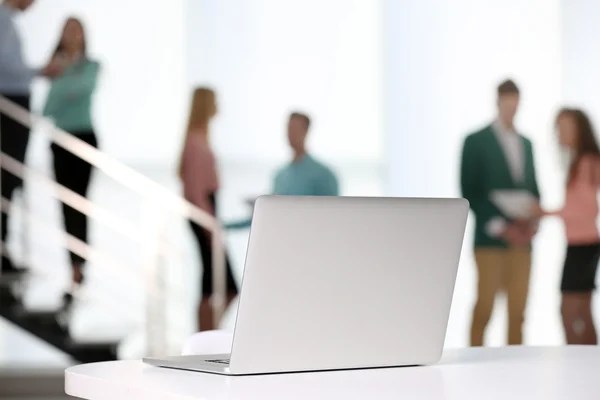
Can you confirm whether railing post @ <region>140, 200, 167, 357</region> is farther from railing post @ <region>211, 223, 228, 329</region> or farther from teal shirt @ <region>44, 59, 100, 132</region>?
teal shirt @ <region>44, 59, 100, 132</region>

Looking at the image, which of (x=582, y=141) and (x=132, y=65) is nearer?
(x=582, y=141)

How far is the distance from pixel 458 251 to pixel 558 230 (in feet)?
13.3

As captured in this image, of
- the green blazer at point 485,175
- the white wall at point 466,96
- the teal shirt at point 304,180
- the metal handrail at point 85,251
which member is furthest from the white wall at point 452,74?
the metal handrail at point 85,251

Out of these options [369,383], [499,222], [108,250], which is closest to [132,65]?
[108,250]

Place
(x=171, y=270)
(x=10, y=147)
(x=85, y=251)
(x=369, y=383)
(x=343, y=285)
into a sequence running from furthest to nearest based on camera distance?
(x=171, y=270) < (x=85, y=251) < (x=10, y=147) < (x=343, y=285) < (x=369, y=383)

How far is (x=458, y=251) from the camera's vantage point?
136cm

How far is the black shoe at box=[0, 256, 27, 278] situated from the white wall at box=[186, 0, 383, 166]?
129cm

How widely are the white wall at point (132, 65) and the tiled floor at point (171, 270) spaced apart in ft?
0.61

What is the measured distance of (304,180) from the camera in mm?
5281

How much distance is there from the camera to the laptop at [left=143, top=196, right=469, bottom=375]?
1.20 meters

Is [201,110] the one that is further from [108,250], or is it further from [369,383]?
[369,383]

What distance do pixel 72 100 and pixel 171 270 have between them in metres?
1.04

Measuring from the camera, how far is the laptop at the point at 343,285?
3.93 ft

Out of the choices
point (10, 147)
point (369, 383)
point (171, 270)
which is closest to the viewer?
point (369, 383)
